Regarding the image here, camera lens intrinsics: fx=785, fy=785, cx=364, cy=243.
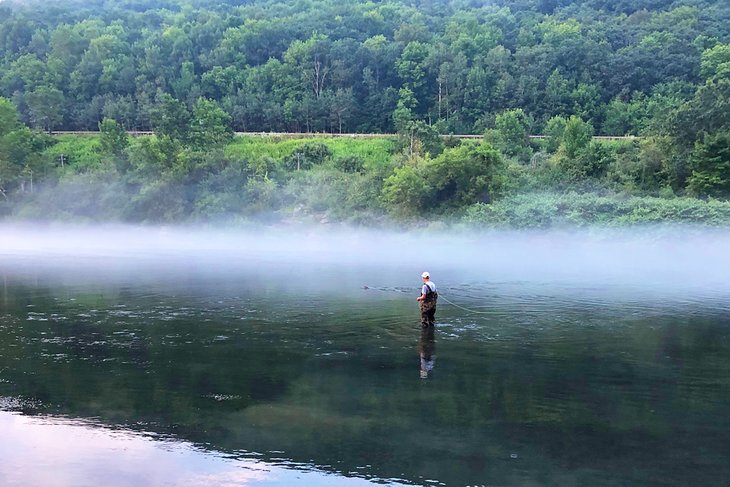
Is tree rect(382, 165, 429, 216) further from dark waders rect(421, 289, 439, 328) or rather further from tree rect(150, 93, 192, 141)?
dark waders rect(421, 289, 439, 328)

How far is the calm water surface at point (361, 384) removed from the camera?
44.7 ft

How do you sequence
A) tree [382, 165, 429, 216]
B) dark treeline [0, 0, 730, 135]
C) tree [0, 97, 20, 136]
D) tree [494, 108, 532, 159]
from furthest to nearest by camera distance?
dark treeline [0, 0, 730, 135], tree [0, 97, 20, 136], tree [494, 108, 532, 159], tree [382, 165, 429, 216]

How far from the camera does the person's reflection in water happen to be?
66.4 feet

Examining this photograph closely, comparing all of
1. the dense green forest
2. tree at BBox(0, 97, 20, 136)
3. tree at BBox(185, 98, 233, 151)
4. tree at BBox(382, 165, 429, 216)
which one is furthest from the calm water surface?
tree at BBox(0, 97, 20, 136)

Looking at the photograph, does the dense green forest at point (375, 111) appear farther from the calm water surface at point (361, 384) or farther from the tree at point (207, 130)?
the calm water surface at point (361, 384)

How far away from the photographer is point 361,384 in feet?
61.4

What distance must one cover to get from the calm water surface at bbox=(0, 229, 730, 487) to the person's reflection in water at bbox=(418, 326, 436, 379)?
3.5 inches

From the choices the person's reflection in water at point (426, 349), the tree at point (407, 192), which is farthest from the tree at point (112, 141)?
the person's reflection in water at point (426, 349)

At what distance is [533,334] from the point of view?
2511cm

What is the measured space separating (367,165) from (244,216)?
42.8ft

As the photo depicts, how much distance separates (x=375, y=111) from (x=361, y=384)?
9514cm

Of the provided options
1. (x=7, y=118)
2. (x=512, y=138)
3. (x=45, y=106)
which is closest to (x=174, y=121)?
(x=7, y=118)

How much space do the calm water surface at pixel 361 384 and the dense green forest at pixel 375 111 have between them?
2611 centimetres

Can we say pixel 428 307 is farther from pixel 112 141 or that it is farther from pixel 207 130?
pixel 112 141
